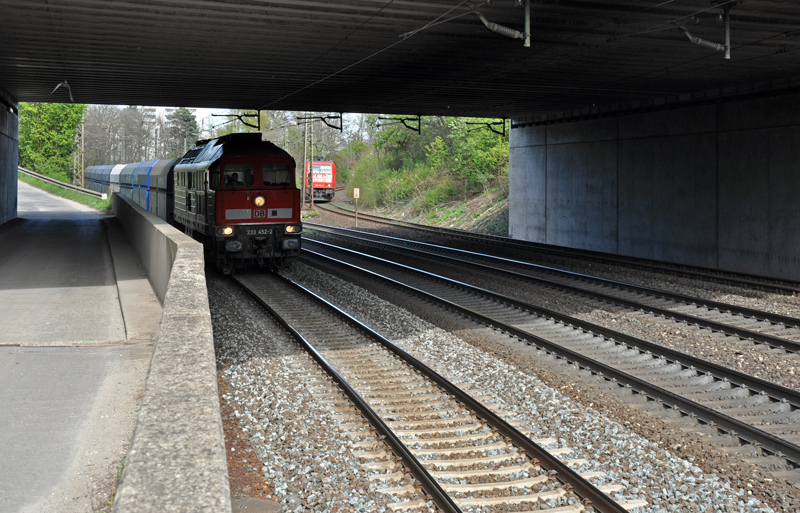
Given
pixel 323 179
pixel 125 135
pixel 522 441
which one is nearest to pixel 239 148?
pixel 522 441

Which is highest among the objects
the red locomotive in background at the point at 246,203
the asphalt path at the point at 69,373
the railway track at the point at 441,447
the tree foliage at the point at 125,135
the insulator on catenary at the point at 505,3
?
the tree foliage at the point at 125,135

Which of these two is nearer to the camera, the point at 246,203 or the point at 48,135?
the point at 246,203

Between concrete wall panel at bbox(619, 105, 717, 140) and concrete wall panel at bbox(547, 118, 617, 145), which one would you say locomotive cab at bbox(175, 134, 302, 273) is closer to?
concrete wall panel at bbox(619, 105, 717, 140)

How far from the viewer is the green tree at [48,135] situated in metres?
63.7

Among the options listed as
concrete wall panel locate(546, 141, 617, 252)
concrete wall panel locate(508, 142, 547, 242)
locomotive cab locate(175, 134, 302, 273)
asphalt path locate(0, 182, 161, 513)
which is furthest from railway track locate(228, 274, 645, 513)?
concrete wall panel locate(508, 142, 547, 242)

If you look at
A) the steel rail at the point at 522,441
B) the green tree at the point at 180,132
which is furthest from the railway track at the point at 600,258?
the green tree at the point at 180,132

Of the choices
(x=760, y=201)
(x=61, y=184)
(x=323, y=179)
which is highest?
(x=323, y=179)

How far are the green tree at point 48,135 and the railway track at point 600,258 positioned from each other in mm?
42582

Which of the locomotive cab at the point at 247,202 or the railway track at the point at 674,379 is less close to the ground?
the locomotive cab at the point at 247,202

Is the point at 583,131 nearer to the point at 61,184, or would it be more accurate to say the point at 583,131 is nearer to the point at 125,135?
the point at 61,184

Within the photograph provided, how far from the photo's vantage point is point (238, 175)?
707 inches

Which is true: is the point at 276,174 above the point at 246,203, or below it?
above

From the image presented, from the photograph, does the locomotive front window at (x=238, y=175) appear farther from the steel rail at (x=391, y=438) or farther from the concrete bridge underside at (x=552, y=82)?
the steel rail at (x=391, y=438)

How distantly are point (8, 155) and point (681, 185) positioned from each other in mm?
25493
